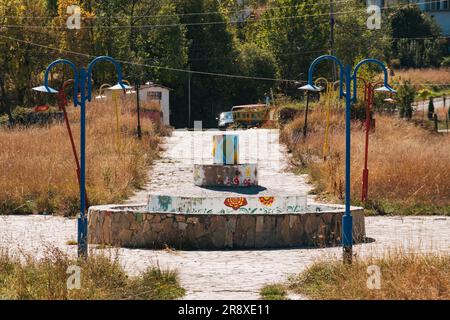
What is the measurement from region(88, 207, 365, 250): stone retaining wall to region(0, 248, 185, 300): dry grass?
3.52 meters

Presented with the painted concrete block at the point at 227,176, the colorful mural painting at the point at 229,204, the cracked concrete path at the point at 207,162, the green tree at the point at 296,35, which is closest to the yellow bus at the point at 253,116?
the cracked concrete path at the point at 207,162

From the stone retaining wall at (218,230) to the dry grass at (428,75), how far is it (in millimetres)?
63144

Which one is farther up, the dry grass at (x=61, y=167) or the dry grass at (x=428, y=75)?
the dry grass at (x=61, y=167)

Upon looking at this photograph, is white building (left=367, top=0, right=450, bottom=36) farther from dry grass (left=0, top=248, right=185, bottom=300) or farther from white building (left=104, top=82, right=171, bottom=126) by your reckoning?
dry grass (left=0, top=248, right=185, bottom=300)

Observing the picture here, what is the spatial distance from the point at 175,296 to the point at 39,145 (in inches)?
Answer: 694

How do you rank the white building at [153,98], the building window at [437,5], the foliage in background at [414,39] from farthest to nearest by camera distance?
1. the building window at [437,5]
2. the foliage in background at [414,39]
3. the white building at [153,98]

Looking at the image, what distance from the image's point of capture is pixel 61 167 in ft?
84.7

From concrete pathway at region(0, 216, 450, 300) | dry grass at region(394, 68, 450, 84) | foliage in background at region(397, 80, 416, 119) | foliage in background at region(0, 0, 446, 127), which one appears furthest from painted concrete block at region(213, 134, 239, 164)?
dry grass at region(394, 68, 450, 84)

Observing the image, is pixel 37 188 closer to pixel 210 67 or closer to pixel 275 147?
pixel 275 147

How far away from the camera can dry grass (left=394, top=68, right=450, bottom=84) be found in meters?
80.8

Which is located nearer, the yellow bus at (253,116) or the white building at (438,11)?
the yellow bus at (253,116)

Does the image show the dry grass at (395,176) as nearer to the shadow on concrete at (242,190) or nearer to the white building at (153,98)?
the shadow on concrete at (242,190)

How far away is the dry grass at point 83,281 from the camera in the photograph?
11.8 meters

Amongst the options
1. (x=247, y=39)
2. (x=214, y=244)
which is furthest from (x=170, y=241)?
(x=247, y=39)
